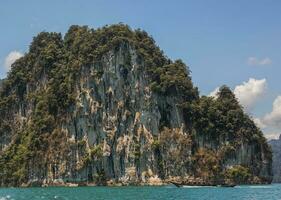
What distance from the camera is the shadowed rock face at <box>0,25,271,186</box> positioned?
308 ft

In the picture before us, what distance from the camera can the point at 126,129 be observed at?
9494cm

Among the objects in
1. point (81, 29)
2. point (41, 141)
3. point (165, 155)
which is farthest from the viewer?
point (81, 29)

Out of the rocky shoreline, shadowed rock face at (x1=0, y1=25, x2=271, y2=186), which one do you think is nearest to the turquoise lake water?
the rocky shoreline

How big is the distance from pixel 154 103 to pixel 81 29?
22.7 metres

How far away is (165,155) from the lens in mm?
93875

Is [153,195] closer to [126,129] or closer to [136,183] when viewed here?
[136,183]

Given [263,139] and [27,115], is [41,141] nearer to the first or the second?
[27,115]

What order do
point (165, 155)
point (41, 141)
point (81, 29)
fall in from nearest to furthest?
point (165, 155) < point (41, 141) < point (81, 29)

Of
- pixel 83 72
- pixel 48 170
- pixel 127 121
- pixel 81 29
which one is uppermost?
pixel 81 29

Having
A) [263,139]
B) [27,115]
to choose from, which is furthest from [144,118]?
[27,115]

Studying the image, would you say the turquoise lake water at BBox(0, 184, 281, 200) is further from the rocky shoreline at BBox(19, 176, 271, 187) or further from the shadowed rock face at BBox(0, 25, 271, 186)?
the shadowed rock face at BBox(0, 25, 271, 186)

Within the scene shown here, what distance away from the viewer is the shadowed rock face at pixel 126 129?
93.9 metres

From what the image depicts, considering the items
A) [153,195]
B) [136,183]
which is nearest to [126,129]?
[136,183]

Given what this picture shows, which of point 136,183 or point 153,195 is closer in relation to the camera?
Answer: point 153,195
